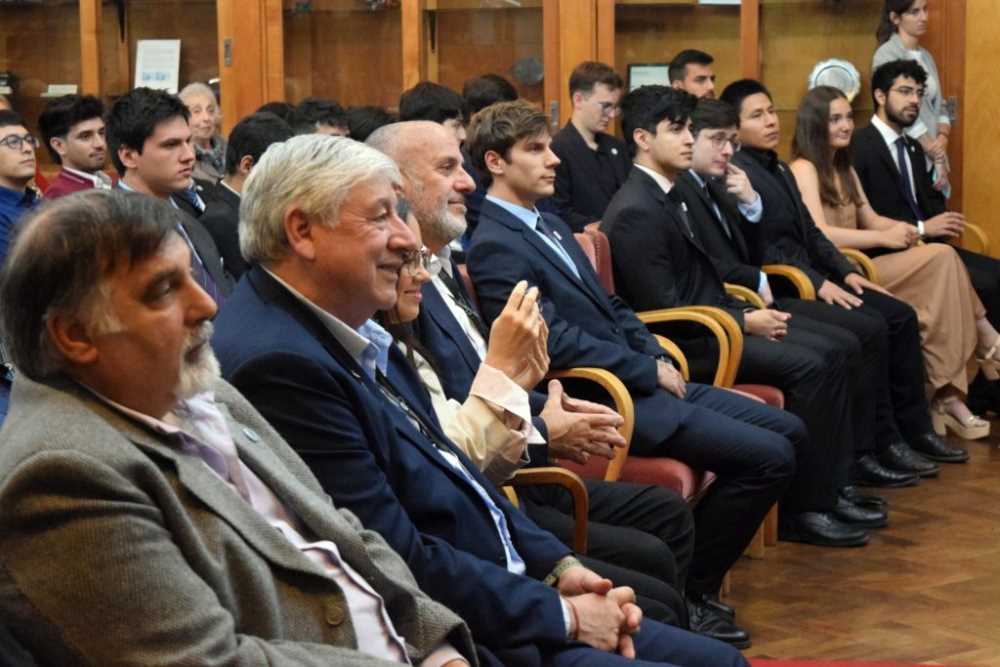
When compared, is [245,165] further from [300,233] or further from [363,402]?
[363,402]

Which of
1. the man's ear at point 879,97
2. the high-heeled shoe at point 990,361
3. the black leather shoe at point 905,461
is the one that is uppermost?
the man's ear at point 879,97

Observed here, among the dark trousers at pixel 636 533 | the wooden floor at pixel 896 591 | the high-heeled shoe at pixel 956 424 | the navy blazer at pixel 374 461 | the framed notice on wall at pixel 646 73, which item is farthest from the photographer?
the framed notice on wall at pixel 646 73

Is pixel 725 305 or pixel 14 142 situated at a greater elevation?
pixel 14 142

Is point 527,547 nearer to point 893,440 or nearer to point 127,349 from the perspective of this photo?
point 127,349

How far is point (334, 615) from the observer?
2006mm

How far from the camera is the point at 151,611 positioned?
1.69m

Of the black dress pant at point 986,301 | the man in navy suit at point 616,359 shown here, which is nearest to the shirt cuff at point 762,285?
the man in navy suit at point 616,359

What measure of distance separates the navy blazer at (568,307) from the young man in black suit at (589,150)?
2220 mm

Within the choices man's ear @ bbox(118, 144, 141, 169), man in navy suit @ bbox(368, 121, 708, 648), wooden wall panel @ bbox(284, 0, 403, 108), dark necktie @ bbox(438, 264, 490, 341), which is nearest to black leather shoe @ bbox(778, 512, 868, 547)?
man in navy suit @ bbox(368, 121, 708, 648)

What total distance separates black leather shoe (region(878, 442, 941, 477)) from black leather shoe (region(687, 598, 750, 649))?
203 centimetres

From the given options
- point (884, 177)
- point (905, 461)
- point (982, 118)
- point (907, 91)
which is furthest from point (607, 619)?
point (982, 118)

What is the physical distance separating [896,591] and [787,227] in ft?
7.00

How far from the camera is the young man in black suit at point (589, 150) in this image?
22.8 ft

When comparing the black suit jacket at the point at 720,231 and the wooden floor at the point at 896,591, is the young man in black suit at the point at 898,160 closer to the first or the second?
the black suit jacket at the point at 720,231
